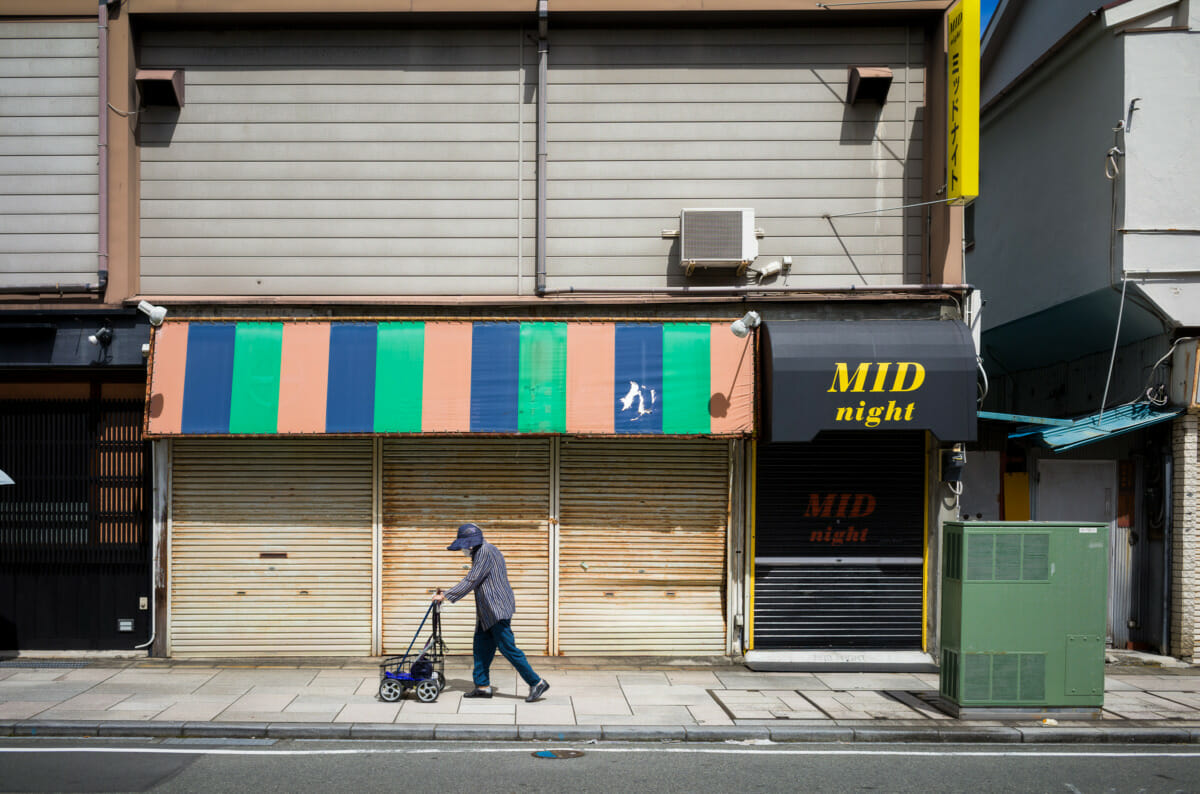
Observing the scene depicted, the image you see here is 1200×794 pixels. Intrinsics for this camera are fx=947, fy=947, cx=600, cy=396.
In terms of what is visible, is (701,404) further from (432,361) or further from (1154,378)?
(1154,378)

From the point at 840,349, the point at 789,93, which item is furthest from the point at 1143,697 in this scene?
the point at 789,93

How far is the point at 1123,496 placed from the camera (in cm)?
1298

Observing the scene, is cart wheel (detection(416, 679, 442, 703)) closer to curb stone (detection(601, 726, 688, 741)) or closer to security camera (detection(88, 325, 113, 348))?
curb stone (detection(601, 726, 688, 741))

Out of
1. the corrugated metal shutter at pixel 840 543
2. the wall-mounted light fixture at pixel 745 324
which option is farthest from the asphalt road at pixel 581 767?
the wall-mounted light fixture at pixel 745 324

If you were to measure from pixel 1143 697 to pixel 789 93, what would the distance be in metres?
8.02

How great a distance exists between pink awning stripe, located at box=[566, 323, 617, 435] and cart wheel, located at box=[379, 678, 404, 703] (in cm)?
338

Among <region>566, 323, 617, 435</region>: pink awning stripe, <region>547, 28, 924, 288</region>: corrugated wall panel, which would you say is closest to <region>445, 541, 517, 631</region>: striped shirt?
<region>566, 323, 617, 435</region>: pink awning stripe

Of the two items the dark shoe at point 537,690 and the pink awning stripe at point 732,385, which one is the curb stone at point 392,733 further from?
the pink awning stripe at point 732,385

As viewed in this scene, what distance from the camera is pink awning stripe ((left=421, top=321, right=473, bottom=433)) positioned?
36.3 ft

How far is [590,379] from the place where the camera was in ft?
36.6

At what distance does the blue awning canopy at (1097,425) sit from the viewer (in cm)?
1158

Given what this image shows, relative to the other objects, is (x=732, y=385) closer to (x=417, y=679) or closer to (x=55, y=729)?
(x=417, y=679)

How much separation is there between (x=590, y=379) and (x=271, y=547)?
175 inches

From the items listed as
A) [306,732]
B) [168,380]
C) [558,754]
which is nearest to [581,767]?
[558,754]
